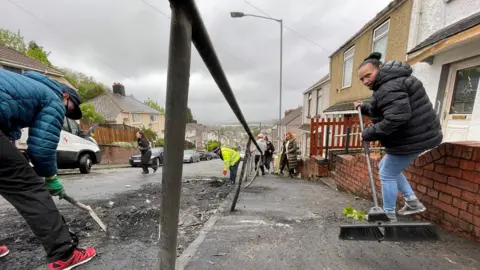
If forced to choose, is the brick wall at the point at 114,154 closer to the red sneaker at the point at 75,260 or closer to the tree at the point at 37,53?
the red sneaker at the point at 75,260

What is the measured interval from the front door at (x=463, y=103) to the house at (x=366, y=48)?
246cm

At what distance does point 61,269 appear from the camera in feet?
5.11

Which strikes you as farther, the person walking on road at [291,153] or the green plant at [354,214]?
the person walking on road at [291,153]

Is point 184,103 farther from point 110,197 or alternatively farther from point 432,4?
point 432,4

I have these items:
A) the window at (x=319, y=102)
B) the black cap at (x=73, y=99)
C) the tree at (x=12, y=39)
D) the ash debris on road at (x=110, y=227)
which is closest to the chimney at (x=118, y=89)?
the tree at (x=12, y=39)

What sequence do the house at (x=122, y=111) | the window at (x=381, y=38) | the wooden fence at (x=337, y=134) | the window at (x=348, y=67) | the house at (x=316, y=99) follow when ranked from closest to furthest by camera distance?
the wooden fence at (x=337, y=134) < the window at (x=381, y=38) < the window at (x=348, y=67) < the house at (x=316, y=99) < the house at (x=122, y=111)

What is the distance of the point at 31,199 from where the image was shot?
1525 mm

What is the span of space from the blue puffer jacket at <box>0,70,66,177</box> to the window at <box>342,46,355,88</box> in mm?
11995

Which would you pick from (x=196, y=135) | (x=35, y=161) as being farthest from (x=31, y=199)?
(x=196, y=135)

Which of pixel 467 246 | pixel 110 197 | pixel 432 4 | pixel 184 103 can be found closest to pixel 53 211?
pixel 184 103

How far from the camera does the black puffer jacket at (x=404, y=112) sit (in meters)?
1.95

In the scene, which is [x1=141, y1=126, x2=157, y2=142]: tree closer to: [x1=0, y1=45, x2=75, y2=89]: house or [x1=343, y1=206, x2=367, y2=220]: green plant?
[x1=0, y1=45, x2=75, y2=89]: house

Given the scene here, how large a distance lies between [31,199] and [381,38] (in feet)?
35.1

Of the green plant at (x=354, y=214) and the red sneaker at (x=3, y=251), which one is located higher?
the green plant at (x=354, y=214)
